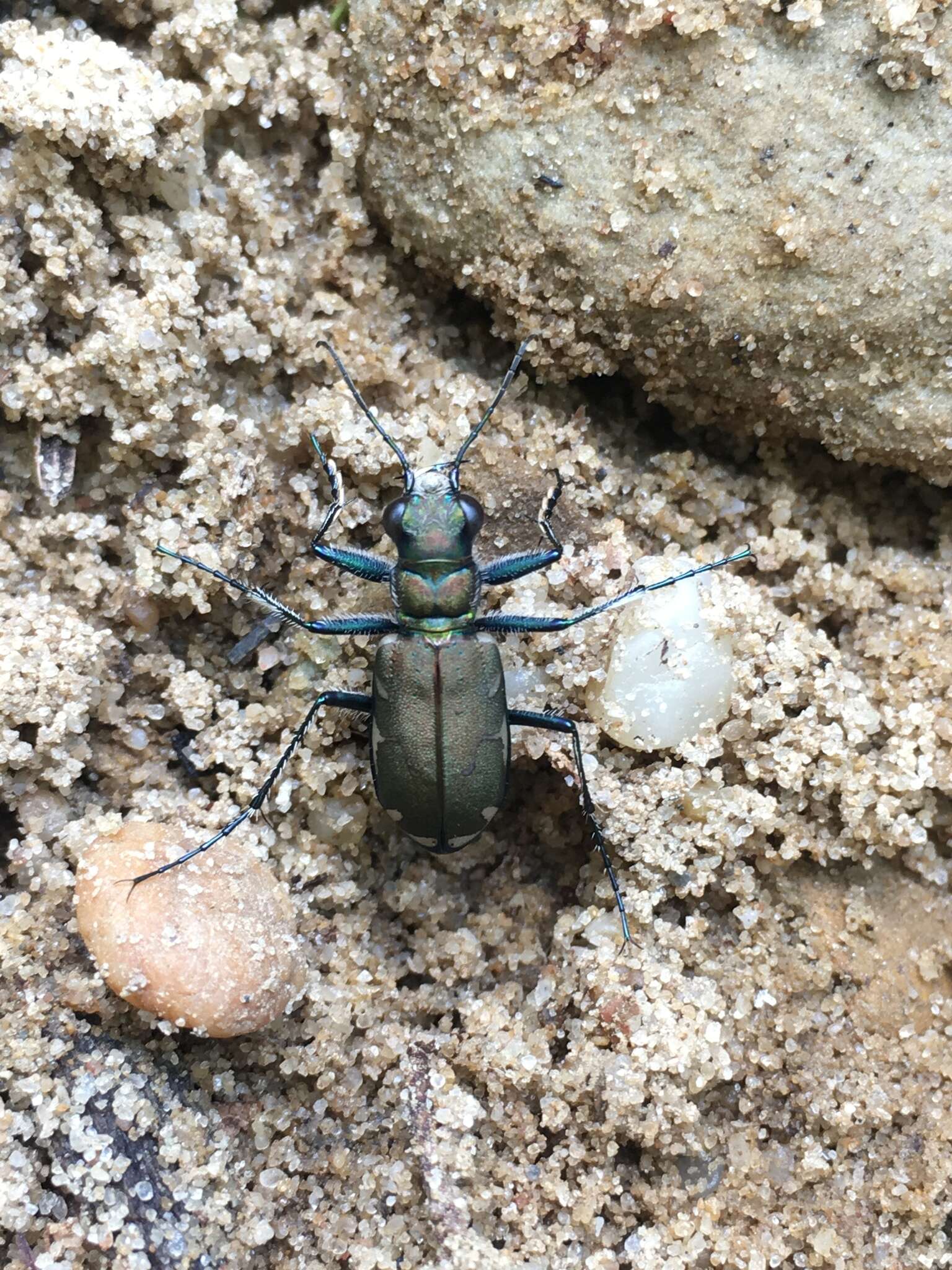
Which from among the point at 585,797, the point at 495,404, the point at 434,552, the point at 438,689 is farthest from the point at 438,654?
the point at 495,404

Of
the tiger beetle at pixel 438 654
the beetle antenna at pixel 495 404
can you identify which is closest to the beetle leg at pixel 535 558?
the tiger beetle at pixel 438 654

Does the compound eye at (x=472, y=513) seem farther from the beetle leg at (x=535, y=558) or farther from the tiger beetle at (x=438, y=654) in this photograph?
the beetle leg at (x=535, y=558)

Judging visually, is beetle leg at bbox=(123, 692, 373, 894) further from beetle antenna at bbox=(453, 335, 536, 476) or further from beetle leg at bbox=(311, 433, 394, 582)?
beetle antenna at bbox=(453, 335, 536, 476)

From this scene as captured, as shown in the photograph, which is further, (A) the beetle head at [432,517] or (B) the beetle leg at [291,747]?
(A) the beetle head at [432,517]

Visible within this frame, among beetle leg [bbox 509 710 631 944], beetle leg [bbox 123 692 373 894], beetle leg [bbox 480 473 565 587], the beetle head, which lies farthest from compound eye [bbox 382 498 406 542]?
beetle leg [bbox 509 710 631 944]

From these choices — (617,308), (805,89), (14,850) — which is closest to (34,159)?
(617,308)
